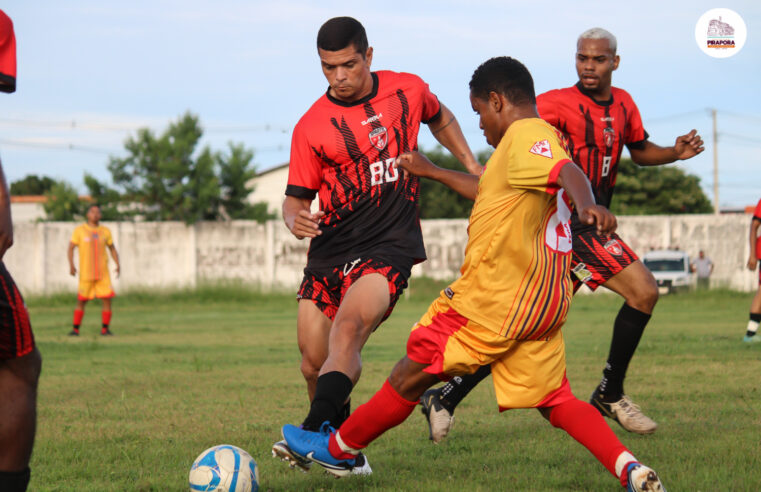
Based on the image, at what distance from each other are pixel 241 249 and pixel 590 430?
2548 centimetres

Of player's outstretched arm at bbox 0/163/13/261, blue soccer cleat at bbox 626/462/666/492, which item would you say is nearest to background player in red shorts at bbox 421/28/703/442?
blue soccer cleat at bbox 626/462/666/492

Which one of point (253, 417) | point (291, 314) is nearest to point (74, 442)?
point (253, 417)

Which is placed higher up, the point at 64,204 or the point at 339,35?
the point at 339,35

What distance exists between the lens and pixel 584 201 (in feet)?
11.6

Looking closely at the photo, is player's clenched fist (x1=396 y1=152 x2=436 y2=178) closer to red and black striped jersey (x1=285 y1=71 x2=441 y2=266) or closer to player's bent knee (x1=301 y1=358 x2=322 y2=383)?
red and black striped jersey (x1=285 y1=71 x2=441 y2=266)

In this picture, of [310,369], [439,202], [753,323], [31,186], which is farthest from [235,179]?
[31,186]

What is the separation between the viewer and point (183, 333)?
16406 millimetres

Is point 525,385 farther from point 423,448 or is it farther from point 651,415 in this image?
point 651,415

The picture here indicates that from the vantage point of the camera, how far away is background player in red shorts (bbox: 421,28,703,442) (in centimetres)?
580

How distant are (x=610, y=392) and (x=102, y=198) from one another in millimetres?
33600

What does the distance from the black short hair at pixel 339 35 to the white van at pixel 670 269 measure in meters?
23.3

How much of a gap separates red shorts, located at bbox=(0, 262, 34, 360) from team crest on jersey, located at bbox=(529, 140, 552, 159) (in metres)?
2.16

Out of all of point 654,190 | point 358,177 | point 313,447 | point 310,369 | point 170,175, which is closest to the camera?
point 313,447

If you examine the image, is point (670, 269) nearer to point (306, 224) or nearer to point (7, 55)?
point (306, 224)
